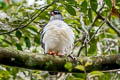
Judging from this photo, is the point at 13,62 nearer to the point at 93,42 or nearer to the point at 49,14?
the point at 49,14

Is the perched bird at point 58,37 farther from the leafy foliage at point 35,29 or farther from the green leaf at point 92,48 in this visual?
the green leaf at point 92,48

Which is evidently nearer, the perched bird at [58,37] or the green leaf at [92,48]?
the perched bird at [58,37]

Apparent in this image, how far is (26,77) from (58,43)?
2.78 ft

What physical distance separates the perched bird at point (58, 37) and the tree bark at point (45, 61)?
101 centimetres

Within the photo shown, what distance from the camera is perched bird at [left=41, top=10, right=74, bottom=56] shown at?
4133mm

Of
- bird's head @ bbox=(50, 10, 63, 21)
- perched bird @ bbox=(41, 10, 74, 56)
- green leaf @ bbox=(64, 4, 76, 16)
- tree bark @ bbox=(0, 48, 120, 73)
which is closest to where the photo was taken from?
tree bark @ bbox=(0, 48, 120, 73)

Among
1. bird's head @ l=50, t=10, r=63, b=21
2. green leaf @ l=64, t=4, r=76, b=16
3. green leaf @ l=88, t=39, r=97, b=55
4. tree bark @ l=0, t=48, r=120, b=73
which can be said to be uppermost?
green leaf @ l=64, t=4, r=76, b=16

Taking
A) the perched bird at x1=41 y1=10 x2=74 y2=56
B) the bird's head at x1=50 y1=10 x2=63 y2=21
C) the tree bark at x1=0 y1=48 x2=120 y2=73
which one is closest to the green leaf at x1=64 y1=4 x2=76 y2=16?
the perched bird at x1=41 y1=10 x2=74 y2=56

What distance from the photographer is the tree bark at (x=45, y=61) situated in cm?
275

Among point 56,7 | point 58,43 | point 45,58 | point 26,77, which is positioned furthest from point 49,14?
point 45,58

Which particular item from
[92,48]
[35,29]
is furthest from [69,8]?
[92,48]

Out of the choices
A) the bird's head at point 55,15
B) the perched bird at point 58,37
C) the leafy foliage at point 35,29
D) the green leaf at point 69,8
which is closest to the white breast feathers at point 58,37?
the perched bird at point 58,37

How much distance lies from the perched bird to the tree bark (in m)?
1.01

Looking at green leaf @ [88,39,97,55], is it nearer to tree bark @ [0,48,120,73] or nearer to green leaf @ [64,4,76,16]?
green leaf @ [64,4,76,16]
